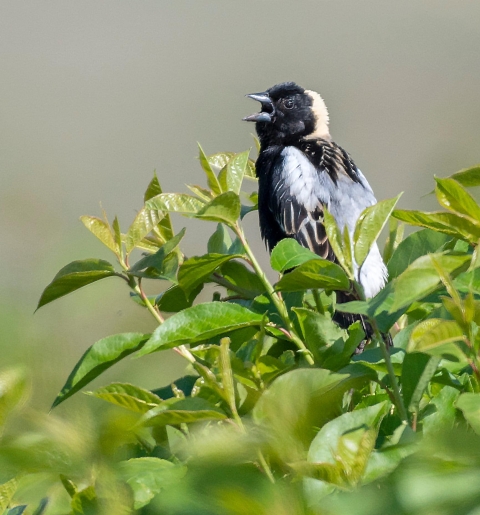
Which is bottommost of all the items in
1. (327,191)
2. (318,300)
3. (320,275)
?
(327,191)

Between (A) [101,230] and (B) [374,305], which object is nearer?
(B) [374,305]

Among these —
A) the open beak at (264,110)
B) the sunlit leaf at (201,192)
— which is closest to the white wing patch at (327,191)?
the open beak at (264,110)

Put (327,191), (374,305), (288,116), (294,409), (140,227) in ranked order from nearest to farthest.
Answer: (294,409)
(374,305)
(140,227)
(327,191)
(288,116)

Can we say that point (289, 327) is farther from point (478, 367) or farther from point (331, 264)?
point (478, 367)

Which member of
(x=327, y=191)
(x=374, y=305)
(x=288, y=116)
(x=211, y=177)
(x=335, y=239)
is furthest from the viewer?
(x=288, y=116)

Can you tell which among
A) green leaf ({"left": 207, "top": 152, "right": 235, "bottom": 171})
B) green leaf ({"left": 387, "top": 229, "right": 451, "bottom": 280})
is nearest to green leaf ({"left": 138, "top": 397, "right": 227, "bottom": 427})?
green leaf ({"left": 387, "top": 229, "right": 451, "bottom": 280})

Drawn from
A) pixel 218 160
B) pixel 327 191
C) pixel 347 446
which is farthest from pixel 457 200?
pixel 327 191

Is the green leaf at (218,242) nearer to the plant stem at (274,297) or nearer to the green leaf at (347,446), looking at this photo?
the plant stem at (274,297)

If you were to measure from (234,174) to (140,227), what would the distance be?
0.48 ft

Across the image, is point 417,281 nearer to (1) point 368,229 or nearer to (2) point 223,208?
(1) point 368,229

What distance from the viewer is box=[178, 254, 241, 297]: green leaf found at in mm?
807

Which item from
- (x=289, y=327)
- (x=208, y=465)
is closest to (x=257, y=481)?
(x=208, y=465)

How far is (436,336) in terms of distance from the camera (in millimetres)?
508

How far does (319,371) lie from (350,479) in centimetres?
11
